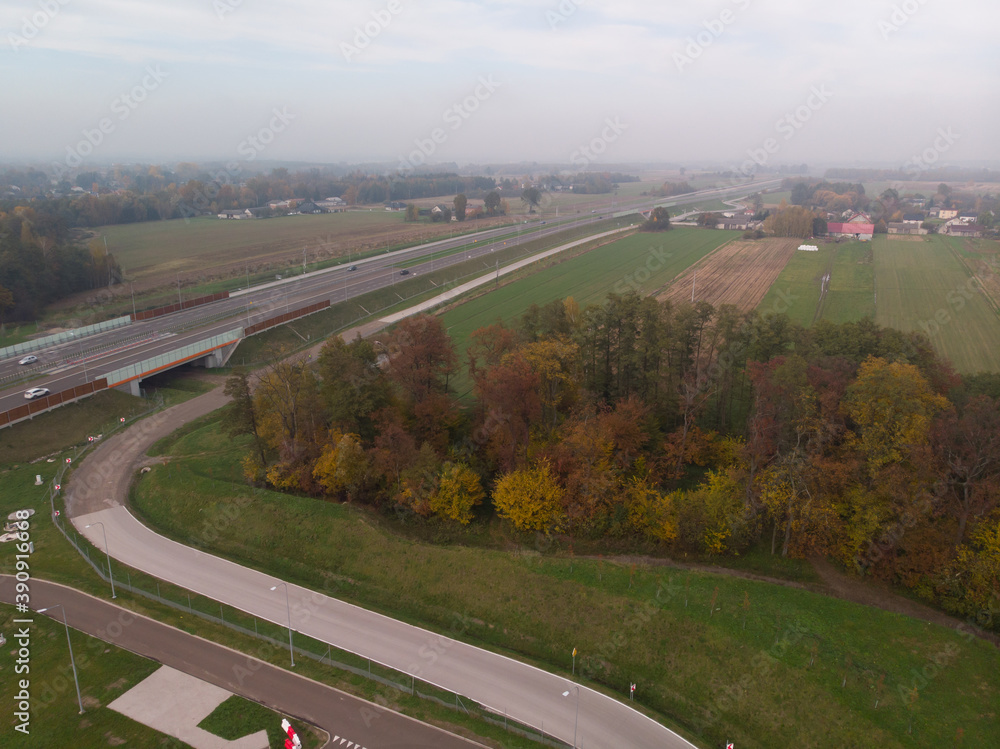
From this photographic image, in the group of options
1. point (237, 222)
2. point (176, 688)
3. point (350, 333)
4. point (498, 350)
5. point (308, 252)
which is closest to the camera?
point (176, 688)

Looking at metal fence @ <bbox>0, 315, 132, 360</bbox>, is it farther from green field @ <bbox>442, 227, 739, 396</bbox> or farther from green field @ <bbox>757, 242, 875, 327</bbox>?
green field @ <bbox>757, 242, 875, 327</bbox>

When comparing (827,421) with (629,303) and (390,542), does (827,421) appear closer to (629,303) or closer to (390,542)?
(629,303)

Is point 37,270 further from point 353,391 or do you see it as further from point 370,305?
point 353,391

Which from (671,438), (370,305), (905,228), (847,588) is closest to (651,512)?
(671,438)

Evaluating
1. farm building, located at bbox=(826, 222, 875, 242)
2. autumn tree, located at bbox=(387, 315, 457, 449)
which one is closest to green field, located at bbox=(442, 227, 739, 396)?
autumn tree, located at bbox=(387, 315, 457, 449)

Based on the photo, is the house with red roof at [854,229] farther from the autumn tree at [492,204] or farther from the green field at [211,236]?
the green field at [211,236]

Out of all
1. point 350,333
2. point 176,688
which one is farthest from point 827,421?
point 350,333
